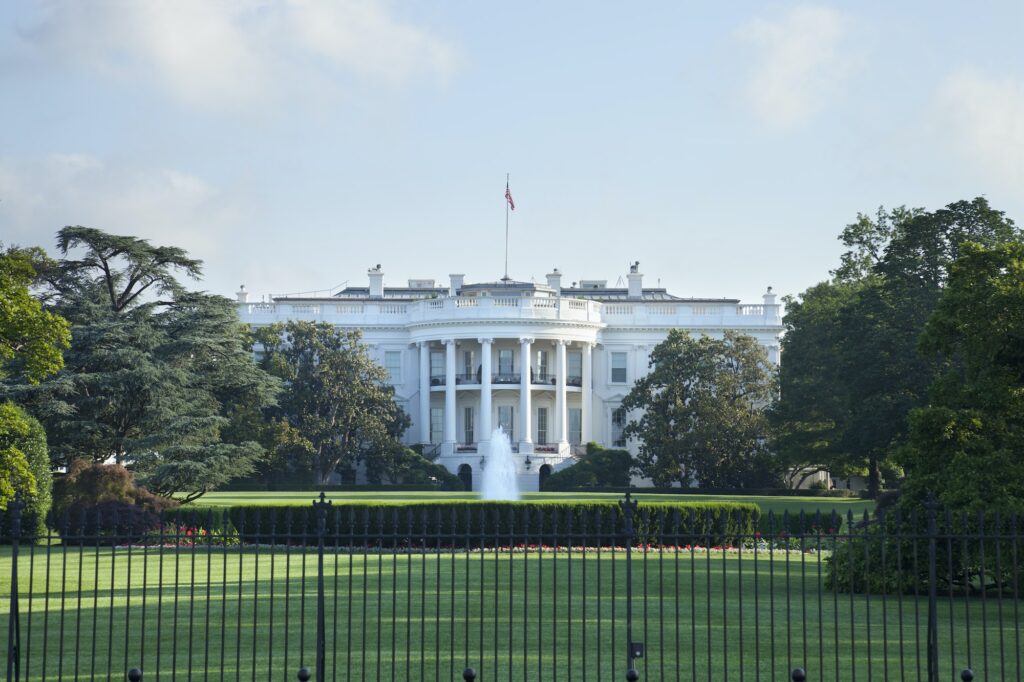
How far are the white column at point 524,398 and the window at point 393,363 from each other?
7.87 meters

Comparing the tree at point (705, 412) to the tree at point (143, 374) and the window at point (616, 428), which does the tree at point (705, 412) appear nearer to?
the window at point (616, 428)

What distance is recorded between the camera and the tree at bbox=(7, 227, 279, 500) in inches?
1564

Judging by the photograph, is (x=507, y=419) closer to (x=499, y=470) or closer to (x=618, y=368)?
(x=618, y=368)

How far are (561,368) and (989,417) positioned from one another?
58758 millimetres

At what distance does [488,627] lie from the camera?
17453 millimetres

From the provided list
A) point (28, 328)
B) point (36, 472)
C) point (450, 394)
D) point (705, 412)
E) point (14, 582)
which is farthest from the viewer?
point (450, 394)

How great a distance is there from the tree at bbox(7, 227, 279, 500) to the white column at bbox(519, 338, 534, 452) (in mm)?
34737

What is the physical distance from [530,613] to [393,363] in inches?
2603

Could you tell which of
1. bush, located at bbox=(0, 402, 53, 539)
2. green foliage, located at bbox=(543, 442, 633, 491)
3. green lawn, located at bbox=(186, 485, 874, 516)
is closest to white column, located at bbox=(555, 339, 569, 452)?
green foliage, located at bbox=(543, 442, 633, 491)

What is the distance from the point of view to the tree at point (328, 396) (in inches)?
2689

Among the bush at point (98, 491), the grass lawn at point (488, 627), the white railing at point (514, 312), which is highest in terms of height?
the white railing at point (514, 312)

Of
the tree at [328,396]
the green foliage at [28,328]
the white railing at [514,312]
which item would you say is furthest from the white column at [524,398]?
the green foliage at [28,328]

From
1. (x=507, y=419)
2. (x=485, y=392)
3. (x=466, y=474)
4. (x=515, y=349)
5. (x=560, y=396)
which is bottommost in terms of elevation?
(x=466, y=474)

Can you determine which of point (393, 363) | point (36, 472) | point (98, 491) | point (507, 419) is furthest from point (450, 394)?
point (36, 472)
